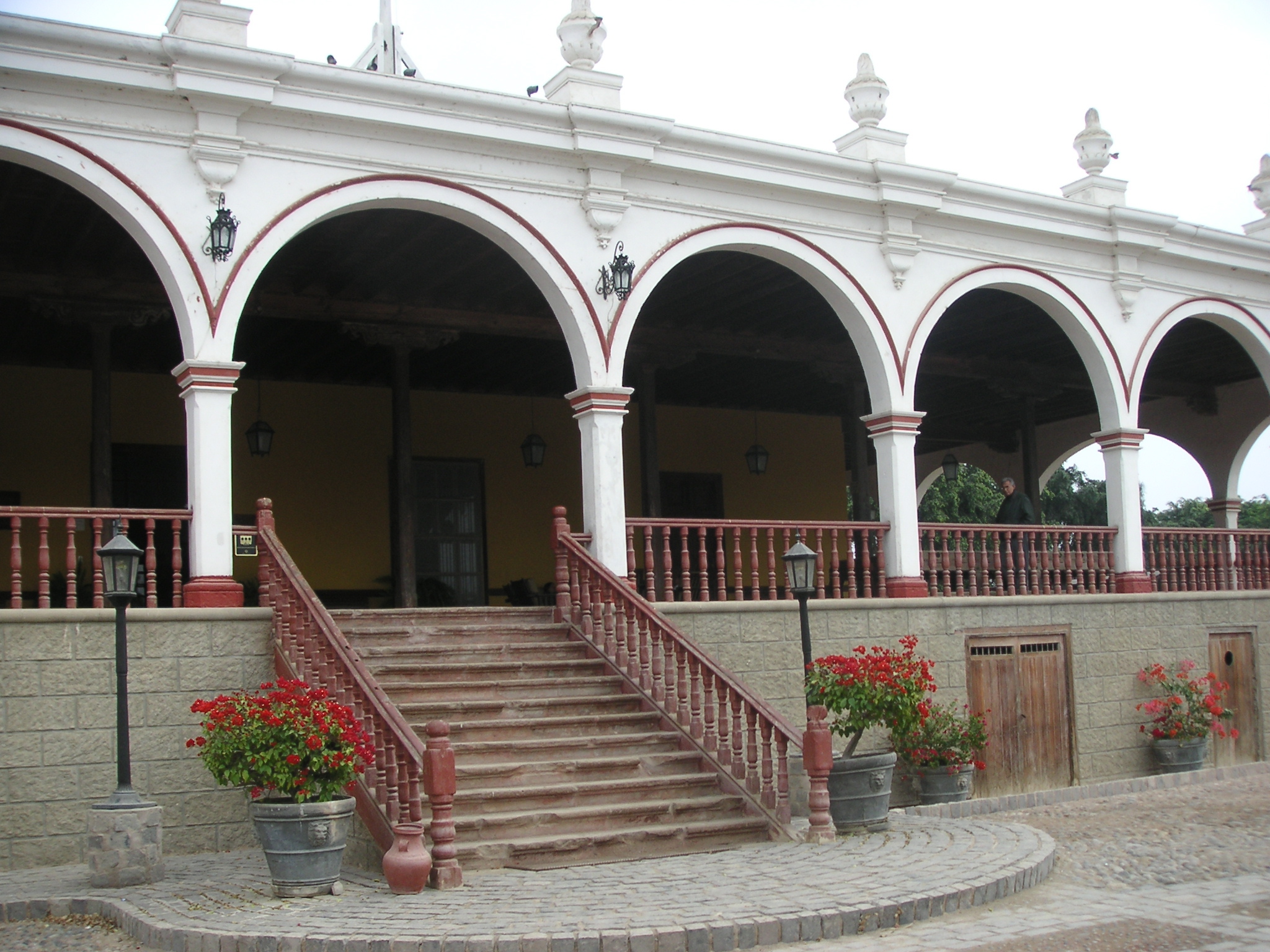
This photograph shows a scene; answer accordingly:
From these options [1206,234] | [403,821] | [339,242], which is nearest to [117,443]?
[339,242]

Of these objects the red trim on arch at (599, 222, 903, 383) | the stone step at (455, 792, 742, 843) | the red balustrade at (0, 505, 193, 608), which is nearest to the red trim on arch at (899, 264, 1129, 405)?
the red trim on arch at (599, 222, 903, 383)

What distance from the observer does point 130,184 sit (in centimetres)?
934

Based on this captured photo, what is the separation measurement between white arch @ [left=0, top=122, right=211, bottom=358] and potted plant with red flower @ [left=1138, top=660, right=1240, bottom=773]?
9536 millimetres

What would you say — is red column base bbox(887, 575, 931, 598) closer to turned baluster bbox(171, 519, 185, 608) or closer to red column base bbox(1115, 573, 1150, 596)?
red column base bbox(1115, 573, 1150, 596)

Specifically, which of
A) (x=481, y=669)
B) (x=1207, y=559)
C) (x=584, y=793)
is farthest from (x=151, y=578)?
(x=1207, y=559)

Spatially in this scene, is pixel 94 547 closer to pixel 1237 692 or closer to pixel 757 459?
pixel 757 459

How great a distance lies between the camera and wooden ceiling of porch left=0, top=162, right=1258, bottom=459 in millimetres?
11555

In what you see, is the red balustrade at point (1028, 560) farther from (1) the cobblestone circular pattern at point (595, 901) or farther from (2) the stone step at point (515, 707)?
(1) the cobblestone circular pattern at point (595, 901)

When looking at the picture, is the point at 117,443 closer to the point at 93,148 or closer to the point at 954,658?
the point at 93,148

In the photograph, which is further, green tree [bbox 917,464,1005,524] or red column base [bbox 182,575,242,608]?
green tree [bbox 917,464,1005,524]

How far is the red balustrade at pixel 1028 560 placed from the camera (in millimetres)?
12602

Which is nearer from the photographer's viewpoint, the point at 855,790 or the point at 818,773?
the point at 818,773

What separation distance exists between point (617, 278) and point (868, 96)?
3.59m

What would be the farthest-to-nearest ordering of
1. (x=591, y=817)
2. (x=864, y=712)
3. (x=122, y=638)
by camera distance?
(x=864, y=712)
(x=591, y=817)
(x=122, y=638)
